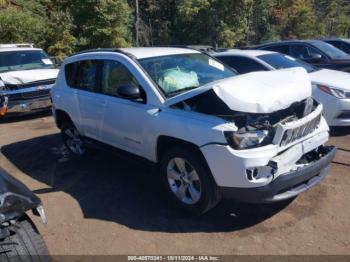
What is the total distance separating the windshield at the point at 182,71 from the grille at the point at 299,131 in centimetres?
136

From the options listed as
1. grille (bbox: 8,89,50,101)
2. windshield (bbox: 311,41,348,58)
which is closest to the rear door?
grille (bbox: 8,89,50,101)

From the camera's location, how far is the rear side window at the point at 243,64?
7.71 meters

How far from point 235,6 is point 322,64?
59.6ft

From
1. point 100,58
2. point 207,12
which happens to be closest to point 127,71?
point 100,58

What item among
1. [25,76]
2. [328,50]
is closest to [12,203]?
[25,76]

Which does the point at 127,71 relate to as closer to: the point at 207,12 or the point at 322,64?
the point at 322,64

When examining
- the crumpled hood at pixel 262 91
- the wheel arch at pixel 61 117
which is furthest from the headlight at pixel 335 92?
the wheel arch at pixel 61 117

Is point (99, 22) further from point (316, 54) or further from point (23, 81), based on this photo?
point (316, 54)

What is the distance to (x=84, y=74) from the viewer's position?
19.9 feet

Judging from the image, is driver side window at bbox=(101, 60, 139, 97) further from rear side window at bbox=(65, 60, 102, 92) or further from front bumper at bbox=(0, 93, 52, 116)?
front bumper at bbox=(0, 93, 52, 116)

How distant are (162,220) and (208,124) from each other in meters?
1.17

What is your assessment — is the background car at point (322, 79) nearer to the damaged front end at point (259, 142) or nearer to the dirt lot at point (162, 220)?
the dirt lot at point (162, 220)

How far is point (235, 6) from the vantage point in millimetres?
27219

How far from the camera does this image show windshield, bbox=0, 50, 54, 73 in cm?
1052
